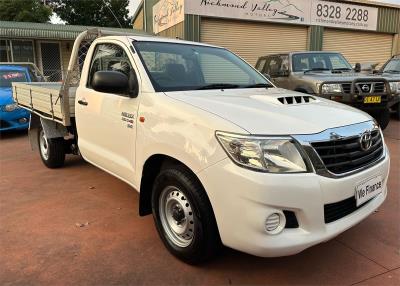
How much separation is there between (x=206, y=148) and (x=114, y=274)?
126 cm

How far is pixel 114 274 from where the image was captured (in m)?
2.97

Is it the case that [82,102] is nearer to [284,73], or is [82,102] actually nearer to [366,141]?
[366,141]

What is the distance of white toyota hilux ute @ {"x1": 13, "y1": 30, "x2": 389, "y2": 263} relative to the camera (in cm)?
246

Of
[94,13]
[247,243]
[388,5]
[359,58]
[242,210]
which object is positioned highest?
[94,13]

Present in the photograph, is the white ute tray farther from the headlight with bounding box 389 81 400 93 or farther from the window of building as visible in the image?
the window of building

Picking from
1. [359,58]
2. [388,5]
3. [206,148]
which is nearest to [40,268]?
[206,148]

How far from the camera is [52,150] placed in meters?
5.71

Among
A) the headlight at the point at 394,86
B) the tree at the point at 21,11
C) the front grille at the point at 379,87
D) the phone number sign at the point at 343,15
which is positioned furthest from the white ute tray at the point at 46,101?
the tree at the point at 21,11

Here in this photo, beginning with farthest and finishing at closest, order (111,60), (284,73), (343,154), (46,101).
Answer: (284,73) < (46,101) < (111,60) < (343,154)

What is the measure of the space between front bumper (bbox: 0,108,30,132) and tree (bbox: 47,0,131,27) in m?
32.2

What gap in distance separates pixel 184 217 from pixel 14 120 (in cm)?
703

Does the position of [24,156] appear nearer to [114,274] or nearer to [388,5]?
[114,274]

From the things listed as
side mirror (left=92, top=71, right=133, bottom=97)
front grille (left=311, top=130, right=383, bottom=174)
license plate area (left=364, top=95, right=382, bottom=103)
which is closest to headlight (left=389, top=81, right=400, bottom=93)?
license plate area (left=364, top=95, right=382, bottom=103)

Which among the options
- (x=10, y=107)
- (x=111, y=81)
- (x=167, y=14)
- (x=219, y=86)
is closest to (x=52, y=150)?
(x=111, y=81)
